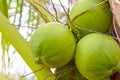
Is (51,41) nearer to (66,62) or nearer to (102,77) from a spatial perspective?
(66,62)

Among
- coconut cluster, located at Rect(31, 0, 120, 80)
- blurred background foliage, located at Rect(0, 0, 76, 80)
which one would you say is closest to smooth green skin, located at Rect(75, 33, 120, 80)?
coconut cluster, located at Rect(31, 0, 120, 80)

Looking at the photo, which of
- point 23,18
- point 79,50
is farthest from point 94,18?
point 23,18

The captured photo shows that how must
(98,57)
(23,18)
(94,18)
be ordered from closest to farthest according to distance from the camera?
(98,57) → (94,18) → (23,18)

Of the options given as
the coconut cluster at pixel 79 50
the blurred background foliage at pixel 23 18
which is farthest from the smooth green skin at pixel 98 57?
the blurred background foliage at pixel 23 18

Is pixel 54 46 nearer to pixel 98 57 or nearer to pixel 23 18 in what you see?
pixel 98 57

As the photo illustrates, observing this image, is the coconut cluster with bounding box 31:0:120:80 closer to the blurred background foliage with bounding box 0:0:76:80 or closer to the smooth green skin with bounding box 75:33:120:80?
the smooth green skin with bounding box 75:33:120:80

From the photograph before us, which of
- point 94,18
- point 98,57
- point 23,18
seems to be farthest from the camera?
point 23,18
